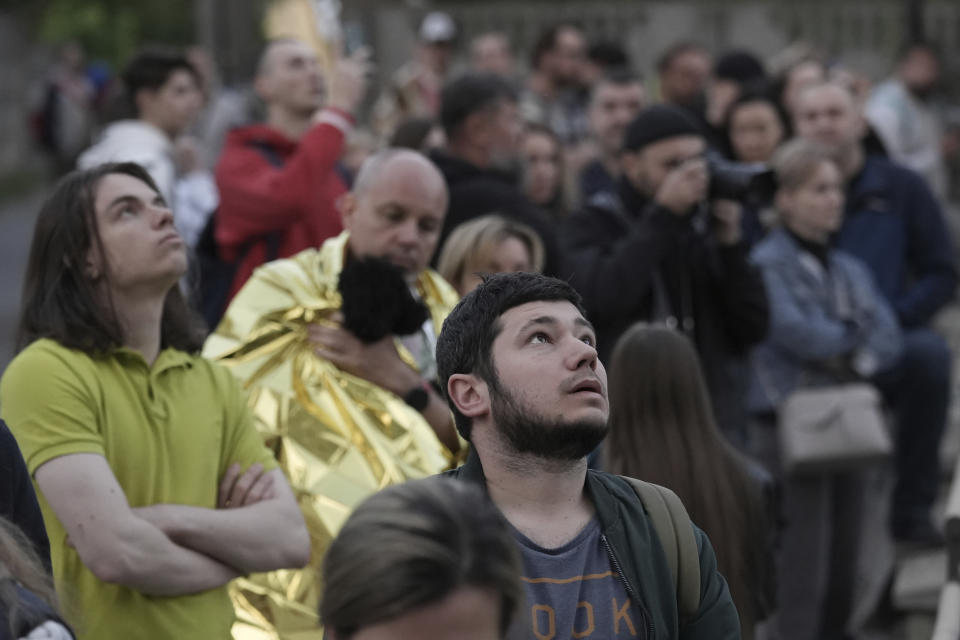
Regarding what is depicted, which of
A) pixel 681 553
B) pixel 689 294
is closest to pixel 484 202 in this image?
pixel 689 294

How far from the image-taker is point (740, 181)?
5.35 metres

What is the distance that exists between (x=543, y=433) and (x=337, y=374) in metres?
1.57

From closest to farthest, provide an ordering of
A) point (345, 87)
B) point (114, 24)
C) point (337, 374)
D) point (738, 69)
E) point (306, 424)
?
point (306, 424), point (337, 374), point (345, 87), point (738, 69), point (114, 24)

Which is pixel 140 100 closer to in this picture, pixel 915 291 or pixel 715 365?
pixel 715 365

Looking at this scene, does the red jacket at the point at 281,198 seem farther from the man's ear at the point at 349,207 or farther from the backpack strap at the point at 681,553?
the backpack strap at the point at 681,553

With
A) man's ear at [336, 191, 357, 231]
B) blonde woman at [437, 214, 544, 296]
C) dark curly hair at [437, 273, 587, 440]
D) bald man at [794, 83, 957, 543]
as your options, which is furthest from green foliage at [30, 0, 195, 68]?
dark curly hair at [437, 273, 587, 440]

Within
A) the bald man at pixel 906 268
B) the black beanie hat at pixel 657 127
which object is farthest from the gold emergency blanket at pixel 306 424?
the bald man at pixel 906 268

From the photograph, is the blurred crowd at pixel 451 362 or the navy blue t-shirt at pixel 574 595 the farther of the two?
the blurred crowd at pixel 451 362

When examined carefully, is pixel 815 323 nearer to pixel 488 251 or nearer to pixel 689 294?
pixel 689 294

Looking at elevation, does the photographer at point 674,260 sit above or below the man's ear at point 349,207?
below

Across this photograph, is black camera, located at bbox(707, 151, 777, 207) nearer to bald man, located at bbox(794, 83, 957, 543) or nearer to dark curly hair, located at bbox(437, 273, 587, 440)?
bald man, located at bbox(794, 83, 957, 543)

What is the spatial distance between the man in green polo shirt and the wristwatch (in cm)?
59

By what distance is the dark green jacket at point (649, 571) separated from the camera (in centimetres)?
259

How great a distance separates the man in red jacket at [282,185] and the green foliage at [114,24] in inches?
743
